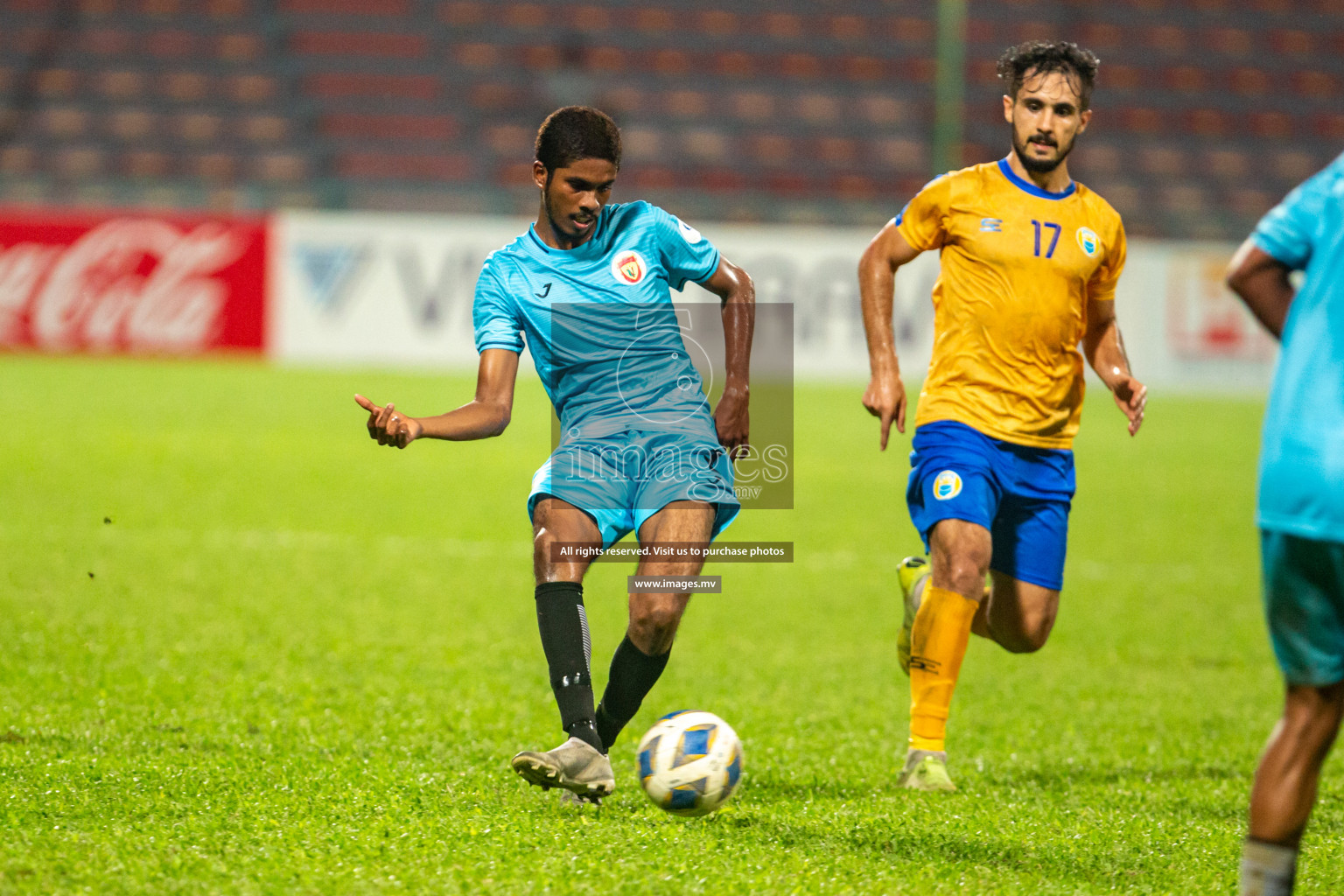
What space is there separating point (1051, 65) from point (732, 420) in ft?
4.95

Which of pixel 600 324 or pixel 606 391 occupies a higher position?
pixel 600 324

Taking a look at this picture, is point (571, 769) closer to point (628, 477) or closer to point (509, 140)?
point (628, 477)

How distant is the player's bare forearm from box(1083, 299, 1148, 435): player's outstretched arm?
175cm

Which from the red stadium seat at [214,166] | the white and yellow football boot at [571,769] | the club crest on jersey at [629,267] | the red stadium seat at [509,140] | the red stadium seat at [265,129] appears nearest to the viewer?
the white and yellow football boot at [571,769]

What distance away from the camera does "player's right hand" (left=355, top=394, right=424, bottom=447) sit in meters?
3.61

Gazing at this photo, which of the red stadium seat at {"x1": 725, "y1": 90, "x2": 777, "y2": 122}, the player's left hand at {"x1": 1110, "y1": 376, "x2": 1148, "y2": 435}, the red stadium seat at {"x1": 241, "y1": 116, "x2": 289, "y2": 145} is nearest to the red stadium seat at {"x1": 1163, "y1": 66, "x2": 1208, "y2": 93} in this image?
the red stadium seat at {"x1": 725, "y1": 90, "x2": 777, "y2": 122}

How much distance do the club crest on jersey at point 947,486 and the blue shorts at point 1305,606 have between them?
5.60ft

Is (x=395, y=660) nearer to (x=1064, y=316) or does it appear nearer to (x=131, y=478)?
(x=1064, y=316)

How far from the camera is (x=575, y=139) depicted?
3910mm

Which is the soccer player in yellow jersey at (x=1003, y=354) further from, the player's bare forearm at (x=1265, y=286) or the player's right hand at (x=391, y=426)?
the player's bare forearm at (x=1265, y=286)

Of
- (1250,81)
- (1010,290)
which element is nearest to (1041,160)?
(1010,290)

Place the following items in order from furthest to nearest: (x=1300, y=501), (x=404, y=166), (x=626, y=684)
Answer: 1. (x=404, y=166)
2. (x=626, y=684)
3. (x=1300, y=501)

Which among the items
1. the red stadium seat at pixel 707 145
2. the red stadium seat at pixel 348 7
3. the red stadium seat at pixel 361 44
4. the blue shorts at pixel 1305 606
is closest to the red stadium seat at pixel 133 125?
the red stadium seat at pixel 361 44

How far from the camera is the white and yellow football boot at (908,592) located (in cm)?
497
